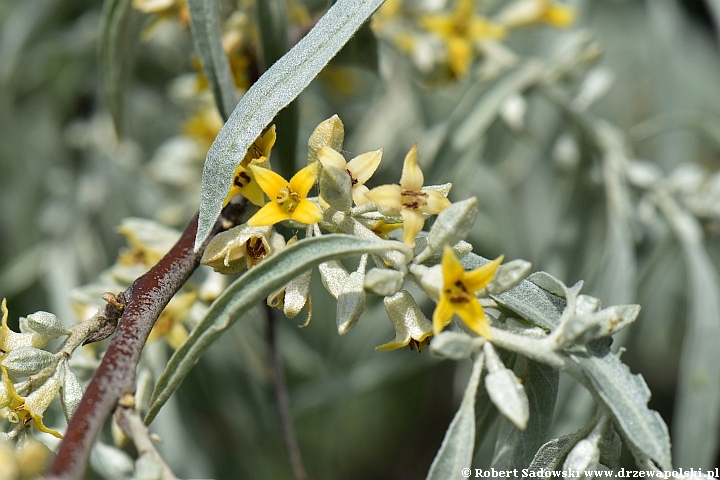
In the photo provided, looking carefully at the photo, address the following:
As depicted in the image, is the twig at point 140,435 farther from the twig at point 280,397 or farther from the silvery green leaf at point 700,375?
the silvery green leaf at point 700,375

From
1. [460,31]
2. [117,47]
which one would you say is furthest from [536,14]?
[117,47]

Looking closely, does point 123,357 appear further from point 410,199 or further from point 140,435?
point 410,199

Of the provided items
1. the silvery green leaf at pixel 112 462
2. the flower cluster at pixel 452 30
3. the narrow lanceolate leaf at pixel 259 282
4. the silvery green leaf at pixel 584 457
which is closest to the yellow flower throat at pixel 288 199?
the narrow lanceolate leaf at pixel 259 282

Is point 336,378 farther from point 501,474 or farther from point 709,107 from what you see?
point 709,107

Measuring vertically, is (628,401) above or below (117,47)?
below

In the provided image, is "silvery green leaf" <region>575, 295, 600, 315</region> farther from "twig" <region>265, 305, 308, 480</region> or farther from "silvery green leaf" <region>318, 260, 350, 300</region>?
"twig" <region>265, 305, 308, 480</region>

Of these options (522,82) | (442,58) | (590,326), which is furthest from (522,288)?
(442,58)
